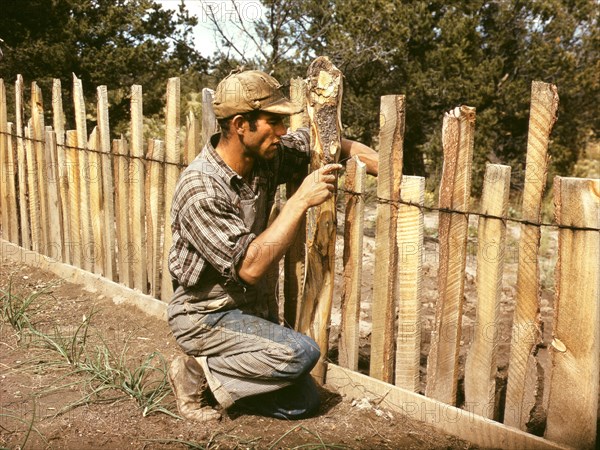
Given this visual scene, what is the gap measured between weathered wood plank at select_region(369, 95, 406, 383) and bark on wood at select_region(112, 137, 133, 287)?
2189mm

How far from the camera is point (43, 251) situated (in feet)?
18.3

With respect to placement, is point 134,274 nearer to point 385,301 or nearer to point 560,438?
point 385,301

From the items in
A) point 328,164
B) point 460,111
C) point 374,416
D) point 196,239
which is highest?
point 460,111

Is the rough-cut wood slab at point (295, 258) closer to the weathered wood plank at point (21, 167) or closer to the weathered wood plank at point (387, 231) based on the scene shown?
Result: the weathered wood plank at point (387, 231)

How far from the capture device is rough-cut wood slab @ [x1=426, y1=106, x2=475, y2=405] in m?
2.74

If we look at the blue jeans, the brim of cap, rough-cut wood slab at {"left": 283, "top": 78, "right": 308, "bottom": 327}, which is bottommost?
the blue jeans

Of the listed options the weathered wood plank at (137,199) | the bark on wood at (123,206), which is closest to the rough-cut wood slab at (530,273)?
the weathered wood plank at (137,199)

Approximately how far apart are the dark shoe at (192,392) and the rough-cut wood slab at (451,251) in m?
1.09

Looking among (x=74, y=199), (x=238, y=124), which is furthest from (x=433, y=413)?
(x=74, y=199)

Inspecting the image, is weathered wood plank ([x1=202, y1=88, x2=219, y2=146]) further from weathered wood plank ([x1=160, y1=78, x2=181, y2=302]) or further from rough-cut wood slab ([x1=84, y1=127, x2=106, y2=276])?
rough-cut wood slab ([x1=84, y1=127, x2=106, y2=276])

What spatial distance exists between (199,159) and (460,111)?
3.98 feet

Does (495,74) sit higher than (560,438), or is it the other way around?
(495,74)

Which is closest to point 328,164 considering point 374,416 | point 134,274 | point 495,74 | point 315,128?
point 315,128

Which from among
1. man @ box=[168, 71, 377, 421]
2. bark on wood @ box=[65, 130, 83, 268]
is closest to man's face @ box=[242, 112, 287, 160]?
man @ box=[168, 71, 377, 421]
